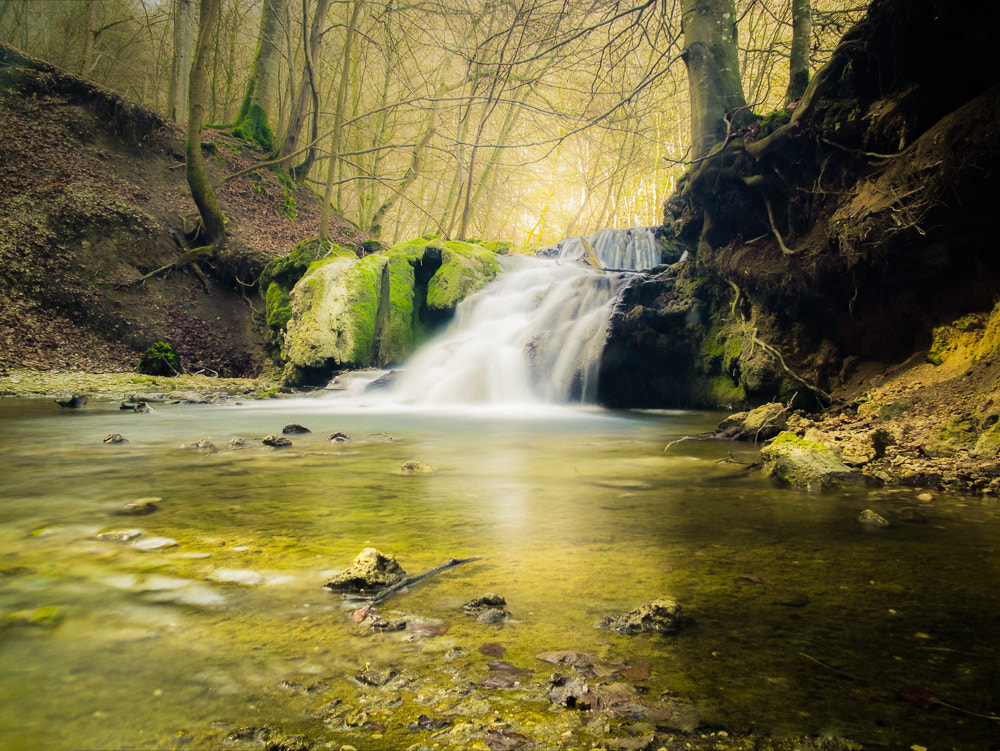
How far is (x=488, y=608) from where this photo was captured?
1759 mm

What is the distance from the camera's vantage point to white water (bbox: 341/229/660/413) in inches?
378

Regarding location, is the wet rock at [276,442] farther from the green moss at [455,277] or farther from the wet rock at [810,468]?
the green moss at [455,277]

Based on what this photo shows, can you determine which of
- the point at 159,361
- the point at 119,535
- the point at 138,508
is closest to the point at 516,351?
the point at 159,361

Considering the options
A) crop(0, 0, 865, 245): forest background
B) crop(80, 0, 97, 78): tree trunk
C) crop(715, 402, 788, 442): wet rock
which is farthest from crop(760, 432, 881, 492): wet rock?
crop(80, 0, 97, 78): tree trunk

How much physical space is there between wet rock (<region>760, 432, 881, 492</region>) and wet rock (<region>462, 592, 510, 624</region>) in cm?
256

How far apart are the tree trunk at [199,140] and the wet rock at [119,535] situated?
11475 millimetres

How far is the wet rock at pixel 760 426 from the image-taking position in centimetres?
555

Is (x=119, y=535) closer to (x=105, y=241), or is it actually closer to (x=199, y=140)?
(x=199, y=140)

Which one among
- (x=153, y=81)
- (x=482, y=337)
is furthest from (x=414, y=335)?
(x=153, y=81)

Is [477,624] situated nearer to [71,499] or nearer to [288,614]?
[288,614]

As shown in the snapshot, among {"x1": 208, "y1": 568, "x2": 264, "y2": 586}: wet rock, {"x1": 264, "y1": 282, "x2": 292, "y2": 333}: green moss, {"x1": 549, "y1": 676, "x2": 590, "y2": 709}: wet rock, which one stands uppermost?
{"x1": 264, "y1": 282, "x2": 292, "y2": 333}: green moss

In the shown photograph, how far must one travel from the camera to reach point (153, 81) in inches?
963

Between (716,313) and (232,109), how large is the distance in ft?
80.4

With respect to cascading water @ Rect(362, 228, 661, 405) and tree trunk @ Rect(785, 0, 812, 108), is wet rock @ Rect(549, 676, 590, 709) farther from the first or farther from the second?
cascading water @ Rect(362, 228, 661, 405)
